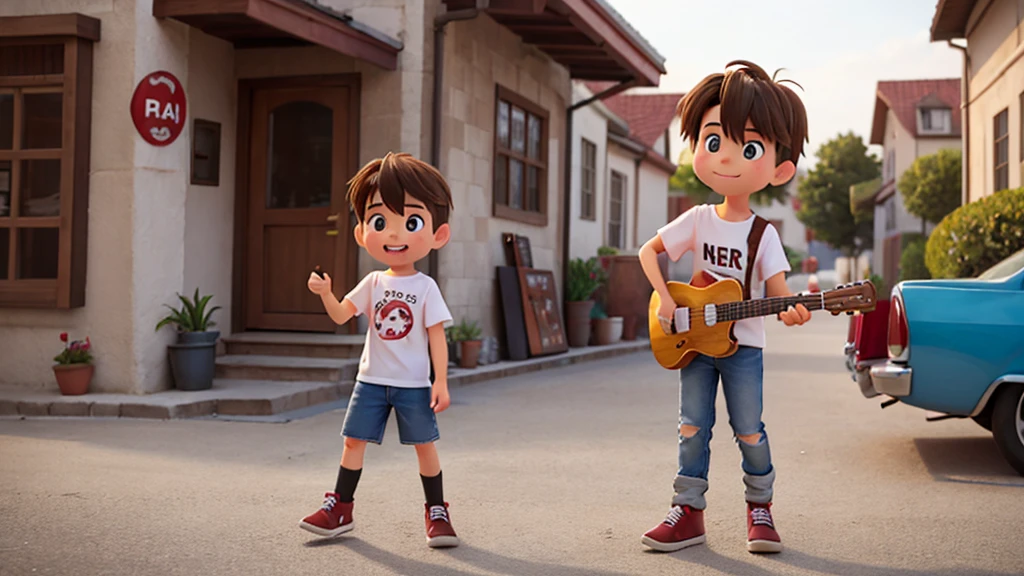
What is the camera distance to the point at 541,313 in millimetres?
13102

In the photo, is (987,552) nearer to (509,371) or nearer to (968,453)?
(968,453)

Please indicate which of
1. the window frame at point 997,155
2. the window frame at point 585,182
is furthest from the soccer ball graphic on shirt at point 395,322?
the window frame at point 585,182

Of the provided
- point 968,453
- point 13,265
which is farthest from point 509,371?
point 968,453

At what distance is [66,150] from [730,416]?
615 centimetres

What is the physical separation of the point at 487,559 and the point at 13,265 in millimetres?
6107

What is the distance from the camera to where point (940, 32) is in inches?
637

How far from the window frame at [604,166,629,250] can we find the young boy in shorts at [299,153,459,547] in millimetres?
17278

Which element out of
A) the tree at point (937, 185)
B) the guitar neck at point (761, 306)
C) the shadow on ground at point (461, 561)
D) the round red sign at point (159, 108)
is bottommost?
the shadow on ground at point (461, 561)

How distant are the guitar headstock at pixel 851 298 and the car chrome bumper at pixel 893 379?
2060mm

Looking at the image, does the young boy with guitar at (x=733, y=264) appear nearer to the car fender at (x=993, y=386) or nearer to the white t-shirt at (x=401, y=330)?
the white t-shirt at (x=401, y=330)

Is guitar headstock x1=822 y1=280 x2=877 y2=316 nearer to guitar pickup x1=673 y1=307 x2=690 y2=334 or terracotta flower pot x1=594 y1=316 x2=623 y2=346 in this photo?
guitar pickup x1=673 y1=307 x2=690 y2=334

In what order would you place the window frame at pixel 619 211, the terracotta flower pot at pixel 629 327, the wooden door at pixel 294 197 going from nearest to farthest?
the wooden door at pixel 294 197 < the terracotta flower pot at pixel 629 327 < the window frame at pixel 619 211

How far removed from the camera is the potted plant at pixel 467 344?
11.1 meters

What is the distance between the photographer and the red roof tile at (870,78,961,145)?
36000 mm
